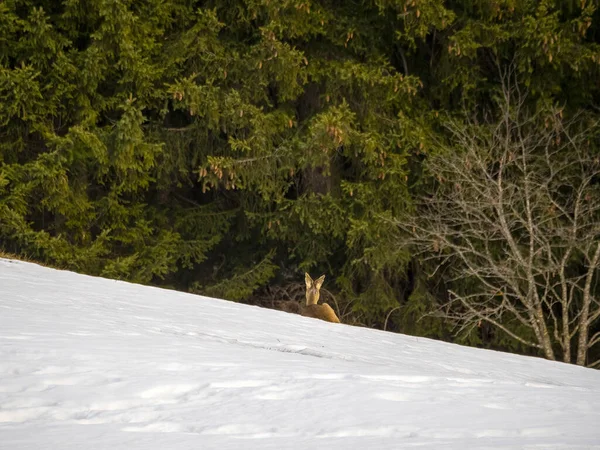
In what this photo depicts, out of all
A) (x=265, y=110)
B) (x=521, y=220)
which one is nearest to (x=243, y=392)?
(x=521, y=220)

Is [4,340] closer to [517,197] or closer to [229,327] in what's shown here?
[229,327]

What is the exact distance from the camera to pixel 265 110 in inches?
643

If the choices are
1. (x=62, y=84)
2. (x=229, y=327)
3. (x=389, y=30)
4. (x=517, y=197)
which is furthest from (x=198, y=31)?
(x=229, y=327)

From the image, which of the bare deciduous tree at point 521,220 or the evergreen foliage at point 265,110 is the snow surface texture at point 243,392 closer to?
the bare deciduous tree at point 521,220

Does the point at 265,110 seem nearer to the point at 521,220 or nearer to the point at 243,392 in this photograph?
the point at 521,220

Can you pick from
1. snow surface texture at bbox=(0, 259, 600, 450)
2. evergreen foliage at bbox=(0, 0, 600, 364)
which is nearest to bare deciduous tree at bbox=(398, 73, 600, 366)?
evergreen foliage at bbox=(0, 0, 600, 364)

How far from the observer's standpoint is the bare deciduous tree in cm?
1308

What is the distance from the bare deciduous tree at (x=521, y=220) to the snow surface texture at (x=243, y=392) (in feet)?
22.5

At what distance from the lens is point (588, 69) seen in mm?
14273

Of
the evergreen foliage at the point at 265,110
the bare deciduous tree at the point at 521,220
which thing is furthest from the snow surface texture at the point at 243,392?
the evergreen foliage at the point at 265,110

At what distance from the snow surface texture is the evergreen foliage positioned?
8423 millimetres

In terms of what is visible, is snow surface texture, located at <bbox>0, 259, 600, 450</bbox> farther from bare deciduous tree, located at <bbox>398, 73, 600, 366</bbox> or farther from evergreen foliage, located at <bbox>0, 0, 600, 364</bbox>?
evergreen foliage, located at <bbox>0, 0, 600, 364</bbox>

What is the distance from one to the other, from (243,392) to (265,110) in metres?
12.5

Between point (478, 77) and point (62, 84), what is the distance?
7.65m
